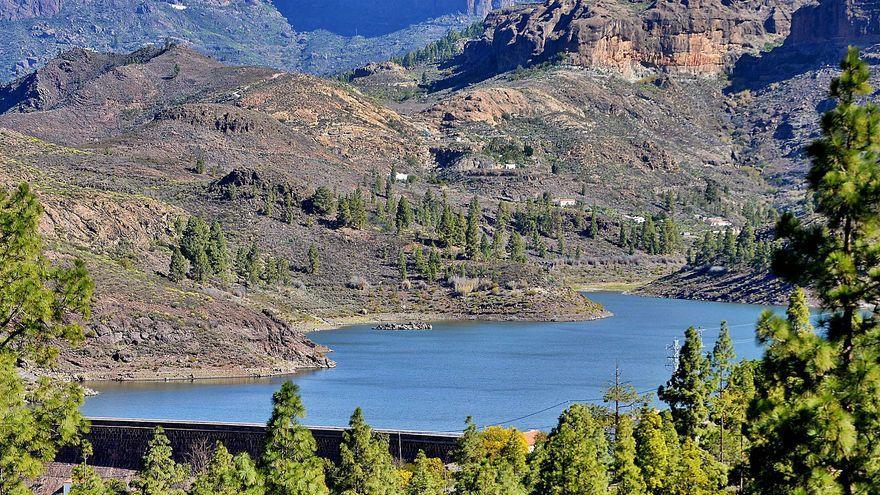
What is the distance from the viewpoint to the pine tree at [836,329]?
63.3ft

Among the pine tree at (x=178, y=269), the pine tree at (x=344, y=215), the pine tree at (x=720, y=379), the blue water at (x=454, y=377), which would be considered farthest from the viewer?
the pine tree at (x=344, y=215)

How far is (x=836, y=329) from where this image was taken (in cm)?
2006

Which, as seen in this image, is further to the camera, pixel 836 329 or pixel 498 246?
pixel 498 246

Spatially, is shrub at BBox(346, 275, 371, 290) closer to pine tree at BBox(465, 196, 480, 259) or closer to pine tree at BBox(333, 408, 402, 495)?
pine tree at BBox(465, 196, 480, 259)

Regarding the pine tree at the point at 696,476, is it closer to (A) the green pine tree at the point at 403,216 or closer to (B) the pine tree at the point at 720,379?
(B) the pine tree at the point at 720,379

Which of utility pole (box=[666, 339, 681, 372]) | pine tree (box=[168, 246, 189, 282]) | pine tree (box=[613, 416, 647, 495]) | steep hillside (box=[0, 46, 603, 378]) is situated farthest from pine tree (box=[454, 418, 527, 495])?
pine tree (box=[168, 246, 189, 282])

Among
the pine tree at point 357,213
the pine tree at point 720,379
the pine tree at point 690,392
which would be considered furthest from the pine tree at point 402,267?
the pine tree at point 690,392

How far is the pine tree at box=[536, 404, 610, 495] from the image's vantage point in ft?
132

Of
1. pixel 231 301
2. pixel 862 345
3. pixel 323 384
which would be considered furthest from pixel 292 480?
pixel 231 301

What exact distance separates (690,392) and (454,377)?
52.1 metres

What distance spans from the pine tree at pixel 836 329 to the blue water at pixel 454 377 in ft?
183

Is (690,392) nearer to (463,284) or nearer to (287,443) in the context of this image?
(287,443)

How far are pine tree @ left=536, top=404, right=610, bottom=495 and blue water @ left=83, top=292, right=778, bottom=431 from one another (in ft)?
108

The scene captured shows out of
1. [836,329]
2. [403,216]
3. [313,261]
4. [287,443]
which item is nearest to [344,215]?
[403,216]
